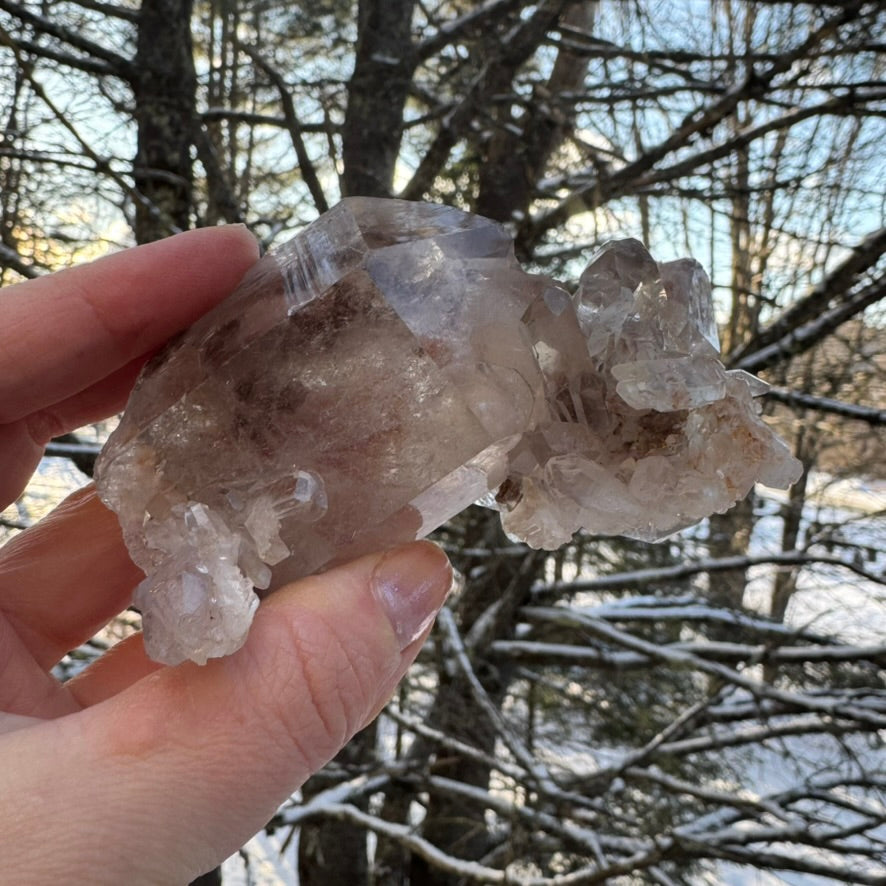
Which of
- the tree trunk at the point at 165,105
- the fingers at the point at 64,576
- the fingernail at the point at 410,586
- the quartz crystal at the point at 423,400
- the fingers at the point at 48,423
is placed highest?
the tree trunk at the point at 165,105

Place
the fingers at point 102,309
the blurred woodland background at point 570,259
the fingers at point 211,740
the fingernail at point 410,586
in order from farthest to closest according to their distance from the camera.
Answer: the blurred woodland background at point 570,259 → the fingers at point 102,309 → the fingernail at point 410,586 → the fingers at point 211,740

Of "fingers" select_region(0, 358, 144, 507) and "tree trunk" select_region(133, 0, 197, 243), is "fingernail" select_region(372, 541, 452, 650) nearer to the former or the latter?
"fingers" select_region(0, 358, 144, 507)

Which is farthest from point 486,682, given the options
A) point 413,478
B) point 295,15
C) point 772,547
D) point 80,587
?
point 295,15

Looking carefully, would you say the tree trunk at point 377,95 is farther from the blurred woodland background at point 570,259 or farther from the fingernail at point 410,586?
the fingernail at point 410,586

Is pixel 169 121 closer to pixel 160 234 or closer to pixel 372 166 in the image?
pixel 160 234

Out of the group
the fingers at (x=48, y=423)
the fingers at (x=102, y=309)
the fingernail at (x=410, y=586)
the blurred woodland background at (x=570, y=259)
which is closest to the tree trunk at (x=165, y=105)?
the blurred woodland background at (x=570, y=259)

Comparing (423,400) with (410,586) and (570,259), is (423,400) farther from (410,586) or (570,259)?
(570,259)
